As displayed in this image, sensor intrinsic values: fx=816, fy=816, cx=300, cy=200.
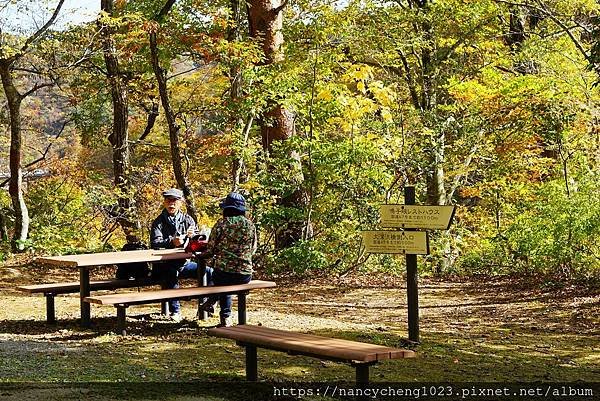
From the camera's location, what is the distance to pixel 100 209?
1797 centimetres

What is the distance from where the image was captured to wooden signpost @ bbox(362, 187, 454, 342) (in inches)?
310

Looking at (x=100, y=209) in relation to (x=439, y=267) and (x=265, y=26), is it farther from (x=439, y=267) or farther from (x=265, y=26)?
(x=439, y=267)

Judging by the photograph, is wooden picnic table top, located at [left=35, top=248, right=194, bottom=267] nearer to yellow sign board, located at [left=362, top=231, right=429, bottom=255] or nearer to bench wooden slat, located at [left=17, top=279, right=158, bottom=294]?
bench wooden slat, located at [left=17, top=279, right=158, bottom=294]

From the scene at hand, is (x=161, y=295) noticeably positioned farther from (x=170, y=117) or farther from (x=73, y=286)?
(x=170, y=117)

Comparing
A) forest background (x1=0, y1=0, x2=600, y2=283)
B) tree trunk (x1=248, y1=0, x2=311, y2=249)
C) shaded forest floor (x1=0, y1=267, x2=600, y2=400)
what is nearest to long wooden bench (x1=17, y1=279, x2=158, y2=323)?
shaded forest floor (x1=0, y1=267, x2=600, y2=400)

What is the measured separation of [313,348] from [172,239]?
13.8 feet

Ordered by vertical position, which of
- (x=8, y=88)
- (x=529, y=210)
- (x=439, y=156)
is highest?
(x=8, y=88)

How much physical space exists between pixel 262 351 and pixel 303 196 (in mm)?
7075

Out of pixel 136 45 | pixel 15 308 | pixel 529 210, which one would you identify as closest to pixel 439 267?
pixel 529 210

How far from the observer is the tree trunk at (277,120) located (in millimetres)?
14398

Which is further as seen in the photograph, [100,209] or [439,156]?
[100,209]

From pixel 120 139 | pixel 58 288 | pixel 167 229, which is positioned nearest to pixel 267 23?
pixel 120 139

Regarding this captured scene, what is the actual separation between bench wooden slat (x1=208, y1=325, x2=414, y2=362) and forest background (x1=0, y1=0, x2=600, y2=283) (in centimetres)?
675

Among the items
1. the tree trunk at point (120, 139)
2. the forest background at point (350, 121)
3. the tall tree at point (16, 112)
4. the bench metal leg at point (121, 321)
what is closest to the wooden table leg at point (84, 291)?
the bench metal leg at point (121, 321)
